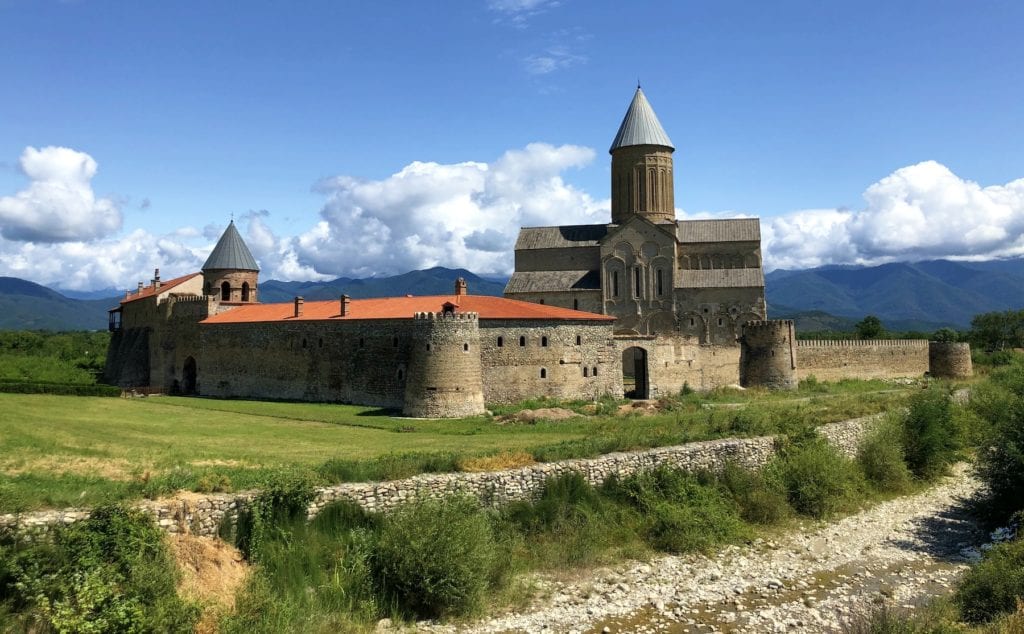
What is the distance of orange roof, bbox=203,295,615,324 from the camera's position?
94.1ft

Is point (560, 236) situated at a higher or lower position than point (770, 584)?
higher

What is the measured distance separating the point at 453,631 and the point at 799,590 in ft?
19.5

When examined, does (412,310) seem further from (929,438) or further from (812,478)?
(929,438)

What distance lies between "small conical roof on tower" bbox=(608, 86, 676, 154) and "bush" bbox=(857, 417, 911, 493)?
28623 millimetres

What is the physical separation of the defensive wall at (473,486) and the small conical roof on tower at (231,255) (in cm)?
3195

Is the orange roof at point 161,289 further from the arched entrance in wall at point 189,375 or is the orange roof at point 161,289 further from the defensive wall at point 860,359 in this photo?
the defensive wall at point 860,359

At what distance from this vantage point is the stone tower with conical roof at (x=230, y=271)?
41.2 m

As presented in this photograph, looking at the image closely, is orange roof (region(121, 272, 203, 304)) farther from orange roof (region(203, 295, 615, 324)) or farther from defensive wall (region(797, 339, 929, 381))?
defensive wall (region(797, 339, 929, 381))

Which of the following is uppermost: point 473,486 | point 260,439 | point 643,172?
point 643,172

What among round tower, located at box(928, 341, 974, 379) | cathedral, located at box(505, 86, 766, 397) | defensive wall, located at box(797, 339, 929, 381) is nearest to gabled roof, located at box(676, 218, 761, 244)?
cathedral, located at box(505, 86, 766, 397)

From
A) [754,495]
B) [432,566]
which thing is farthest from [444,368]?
[432,566]

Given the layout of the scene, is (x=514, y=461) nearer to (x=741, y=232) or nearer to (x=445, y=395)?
(x=445, y=395)

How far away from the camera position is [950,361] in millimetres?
40781

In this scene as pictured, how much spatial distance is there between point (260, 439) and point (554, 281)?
26.8 m
